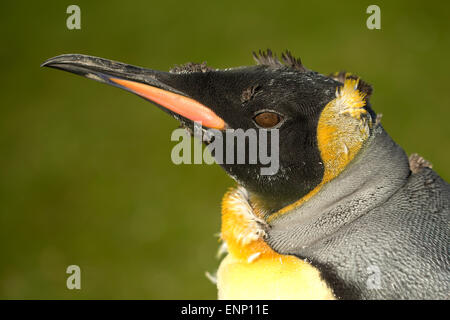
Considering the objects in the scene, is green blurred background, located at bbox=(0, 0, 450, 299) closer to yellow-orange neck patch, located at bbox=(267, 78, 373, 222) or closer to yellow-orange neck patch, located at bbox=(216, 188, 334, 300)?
yellow-orange neck patch, located at bbox=(216, 188, 334, 300)

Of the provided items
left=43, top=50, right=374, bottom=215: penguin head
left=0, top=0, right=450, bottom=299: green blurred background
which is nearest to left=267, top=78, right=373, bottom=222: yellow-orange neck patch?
left=43, top=50, right=374, bottom=215: penguin head

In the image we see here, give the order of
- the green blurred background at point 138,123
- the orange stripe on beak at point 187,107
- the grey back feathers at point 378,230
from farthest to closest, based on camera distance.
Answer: the green blurred background at point 138,123
the orange stripe on beak at point 187,107
the grey back feathers at point 378,230

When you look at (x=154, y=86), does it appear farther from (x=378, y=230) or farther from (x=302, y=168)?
(x=378, y=230)

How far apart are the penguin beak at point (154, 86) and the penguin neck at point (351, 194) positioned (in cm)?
18

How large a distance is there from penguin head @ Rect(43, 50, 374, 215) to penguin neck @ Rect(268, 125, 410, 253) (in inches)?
0.6

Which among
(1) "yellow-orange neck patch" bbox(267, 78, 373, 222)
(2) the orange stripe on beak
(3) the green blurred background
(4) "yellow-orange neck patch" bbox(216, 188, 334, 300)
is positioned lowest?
(4) "yellow-orange neck patch" bbox(216, 188, 334, 300)

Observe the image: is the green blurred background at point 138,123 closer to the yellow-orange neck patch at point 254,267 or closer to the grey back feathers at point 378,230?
the yellow-orange neck patch at point 254,267

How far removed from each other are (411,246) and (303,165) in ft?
0.61

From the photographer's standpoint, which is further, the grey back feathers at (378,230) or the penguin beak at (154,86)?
the penguin beak at (154,86)

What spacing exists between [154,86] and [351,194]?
32cm

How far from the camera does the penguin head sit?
783 mm

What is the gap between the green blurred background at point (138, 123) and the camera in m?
2.36

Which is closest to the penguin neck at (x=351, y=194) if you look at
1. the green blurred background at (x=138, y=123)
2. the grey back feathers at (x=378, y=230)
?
the grey back feathers at (x=378, y=230)
